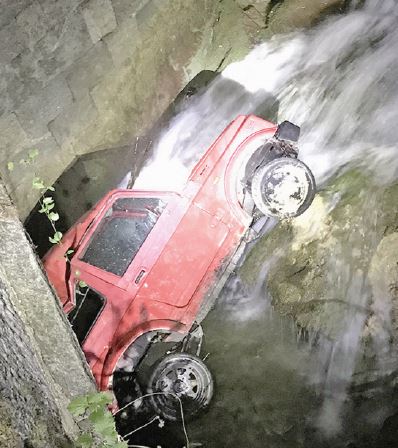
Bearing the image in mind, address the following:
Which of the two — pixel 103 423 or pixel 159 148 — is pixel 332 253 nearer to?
pixel 159 148

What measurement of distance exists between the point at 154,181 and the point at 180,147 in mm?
689

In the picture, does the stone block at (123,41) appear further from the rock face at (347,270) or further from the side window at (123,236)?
the rock face at (347,270)

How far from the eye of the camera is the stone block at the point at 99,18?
218 inches

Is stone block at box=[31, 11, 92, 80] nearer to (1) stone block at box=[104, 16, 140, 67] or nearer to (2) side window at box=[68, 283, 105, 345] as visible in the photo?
(1) stone block at box=[104, 16, 140, 67]

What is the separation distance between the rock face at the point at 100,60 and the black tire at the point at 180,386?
8.90 feet

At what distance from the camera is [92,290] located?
4828mm

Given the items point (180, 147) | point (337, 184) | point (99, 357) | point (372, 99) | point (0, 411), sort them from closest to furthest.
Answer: point (0, 411), point (99, 357), point (337, 184), point (372, 99), point (180, 147)

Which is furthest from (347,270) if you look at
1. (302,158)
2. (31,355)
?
(31,355)

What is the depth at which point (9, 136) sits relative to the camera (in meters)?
5.33

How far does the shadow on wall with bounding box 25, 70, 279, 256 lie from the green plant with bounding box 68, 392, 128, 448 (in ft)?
11.7

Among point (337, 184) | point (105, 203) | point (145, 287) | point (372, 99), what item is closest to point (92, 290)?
point (145, 287)

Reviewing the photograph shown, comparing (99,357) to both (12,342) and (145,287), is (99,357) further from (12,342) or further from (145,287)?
(12,342)

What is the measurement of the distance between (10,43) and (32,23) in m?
0.33

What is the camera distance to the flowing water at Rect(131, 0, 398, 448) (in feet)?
17.3
